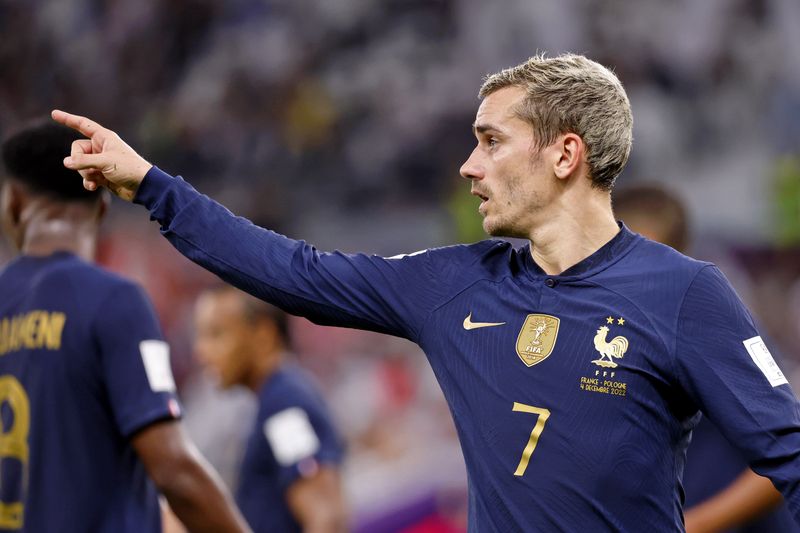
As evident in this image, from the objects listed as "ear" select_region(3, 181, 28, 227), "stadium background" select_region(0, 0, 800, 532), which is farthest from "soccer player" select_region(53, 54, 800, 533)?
"stadium background" select_region(0, 0, 800, 532)

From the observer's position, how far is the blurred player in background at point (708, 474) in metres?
4.06

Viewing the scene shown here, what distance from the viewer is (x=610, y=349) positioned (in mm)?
2746

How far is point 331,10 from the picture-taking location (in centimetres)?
1304

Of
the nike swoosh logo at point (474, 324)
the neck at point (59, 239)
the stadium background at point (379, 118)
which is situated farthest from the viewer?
the stadium background at point (379, 118)

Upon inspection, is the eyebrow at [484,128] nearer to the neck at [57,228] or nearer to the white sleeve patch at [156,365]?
the white sleeve patch at [156,365]

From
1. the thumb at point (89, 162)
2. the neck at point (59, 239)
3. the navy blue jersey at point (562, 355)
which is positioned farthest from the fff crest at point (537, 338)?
the neck at point (59, 239)

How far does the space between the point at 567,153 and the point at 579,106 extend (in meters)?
0.12

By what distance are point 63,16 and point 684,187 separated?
24.9ft

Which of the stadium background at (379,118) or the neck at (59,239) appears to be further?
the stadium background at (379,118)

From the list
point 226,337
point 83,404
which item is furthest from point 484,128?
point 226,337

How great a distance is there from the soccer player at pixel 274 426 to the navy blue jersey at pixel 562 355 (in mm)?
2345

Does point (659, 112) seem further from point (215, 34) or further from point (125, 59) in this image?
point (125, 59)

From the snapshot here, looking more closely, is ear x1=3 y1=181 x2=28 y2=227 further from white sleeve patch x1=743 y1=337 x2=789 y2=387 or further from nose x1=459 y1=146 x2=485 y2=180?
white sleeve patch x1=743 y1=337 x2=789 y2=387

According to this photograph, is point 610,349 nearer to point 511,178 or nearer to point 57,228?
point 511,178
